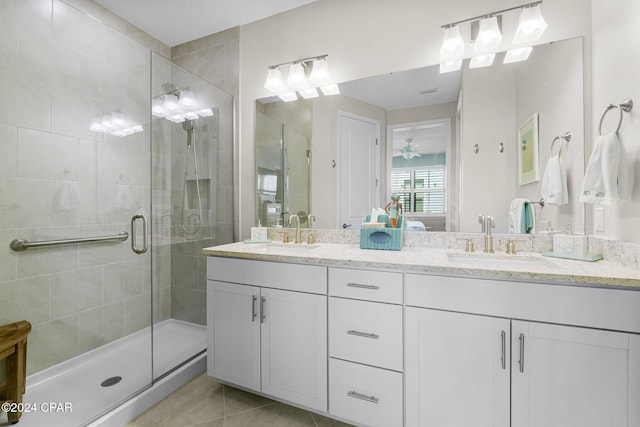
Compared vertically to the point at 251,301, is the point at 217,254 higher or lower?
higher

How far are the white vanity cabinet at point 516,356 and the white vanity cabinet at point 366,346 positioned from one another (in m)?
0.05

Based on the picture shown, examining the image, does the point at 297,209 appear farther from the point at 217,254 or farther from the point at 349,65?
the point at 349,65

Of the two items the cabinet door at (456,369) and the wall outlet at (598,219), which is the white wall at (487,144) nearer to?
the wall outlet at (598,219)

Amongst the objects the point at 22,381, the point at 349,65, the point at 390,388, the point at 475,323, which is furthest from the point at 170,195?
the point at 475,323

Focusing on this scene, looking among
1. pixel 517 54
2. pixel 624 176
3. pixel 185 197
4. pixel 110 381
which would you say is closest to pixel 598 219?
pixel 624 176

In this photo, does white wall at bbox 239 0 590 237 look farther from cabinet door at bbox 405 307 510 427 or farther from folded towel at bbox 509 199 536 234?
cabinet door at bbox 405 307 510 427

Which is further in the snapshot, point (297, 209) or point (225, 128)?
point (225, 128)

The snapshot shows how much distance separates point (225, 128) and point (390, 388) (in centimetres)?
217

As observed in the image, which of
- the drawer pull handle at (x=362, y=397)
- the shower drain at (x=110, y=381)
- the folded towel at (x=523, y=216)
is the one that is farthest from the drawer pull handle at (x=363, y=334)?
the shower drain at (x=110, y=381)

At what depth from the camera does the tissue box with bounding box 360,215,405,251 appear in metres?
1.68

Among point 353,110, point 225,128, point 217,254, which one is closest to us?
point 217,254

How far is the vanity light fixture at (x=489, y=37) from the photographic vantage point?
152 cm

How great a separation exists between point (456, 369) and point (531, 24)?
1.76 m

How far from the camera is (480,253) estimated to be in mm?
1564
